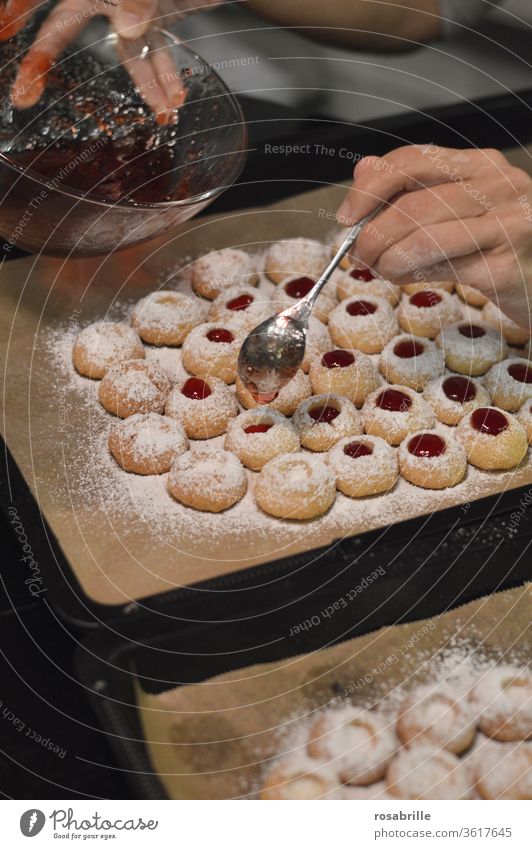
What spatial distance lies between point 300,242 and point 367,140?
28 cm

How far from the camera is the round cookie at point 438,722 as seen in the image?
4.05 feet

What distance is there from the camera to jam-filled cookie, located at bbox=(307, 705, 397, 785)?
1212 mm

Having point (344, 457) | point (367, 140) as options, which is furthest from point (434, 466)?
point (367, 140)

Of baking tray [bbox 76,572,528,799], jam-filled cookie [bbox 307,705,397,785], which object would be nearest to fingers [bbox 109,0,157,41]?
baking tray [bbox 76,572,528,799]

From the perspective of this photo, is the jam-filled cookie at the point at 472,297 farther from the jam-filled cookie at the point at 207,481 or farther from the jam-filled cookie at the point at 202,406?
the jam-filled cookie at the point at 207,481

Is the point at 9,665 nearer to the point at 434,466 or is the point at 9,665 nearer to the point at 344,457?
the point at 344,457

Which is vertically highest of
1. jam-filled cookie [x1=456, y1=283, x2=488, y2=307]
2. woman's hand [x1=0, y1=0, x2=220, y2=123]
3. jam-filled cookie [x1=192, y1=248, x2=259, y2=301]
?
woman's hand [x1=0, y1=0, x2=220, y2=123]

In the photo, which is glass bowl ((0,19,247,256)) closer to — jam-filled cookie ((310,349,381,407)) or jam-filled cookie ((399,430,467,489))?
jam-filled cookie ((310,349,381,407))

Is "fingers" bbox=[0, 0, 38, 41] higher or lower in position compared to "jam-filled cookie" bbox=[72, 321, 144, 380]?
higher

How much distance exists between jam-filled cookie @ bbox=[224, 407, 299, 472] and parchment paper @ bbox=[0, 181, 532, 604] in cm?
8

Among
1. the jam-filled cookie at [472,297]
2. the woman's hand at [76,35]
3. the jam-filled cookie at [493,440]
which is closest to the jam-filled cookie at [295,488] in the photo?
the jam-filled cookie at [493,440]

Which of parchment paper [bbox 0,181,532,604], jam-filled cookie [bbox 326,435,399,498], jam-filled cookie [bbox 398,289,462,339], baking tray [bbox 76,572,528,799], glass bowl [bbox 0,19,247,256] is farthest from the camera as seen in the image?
jam-filled cookie [bbox 398,289,462,339]

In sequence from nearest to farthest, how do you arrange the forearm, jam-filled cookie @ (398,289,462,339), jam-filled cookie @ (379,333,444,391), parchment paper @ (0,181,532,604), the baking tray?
the baking tray → parchment paper @ (0,181,532,604) → jam-filled cookie @ (379,333,444,391) → jam-filled cookie @ (398,289,462,339) → the forearm

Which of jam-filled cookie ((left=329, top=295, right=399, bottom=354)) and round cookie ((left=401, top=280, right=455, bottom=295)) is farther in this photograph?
round cookie ((left=401, top=280, right=455, bottom=295))
